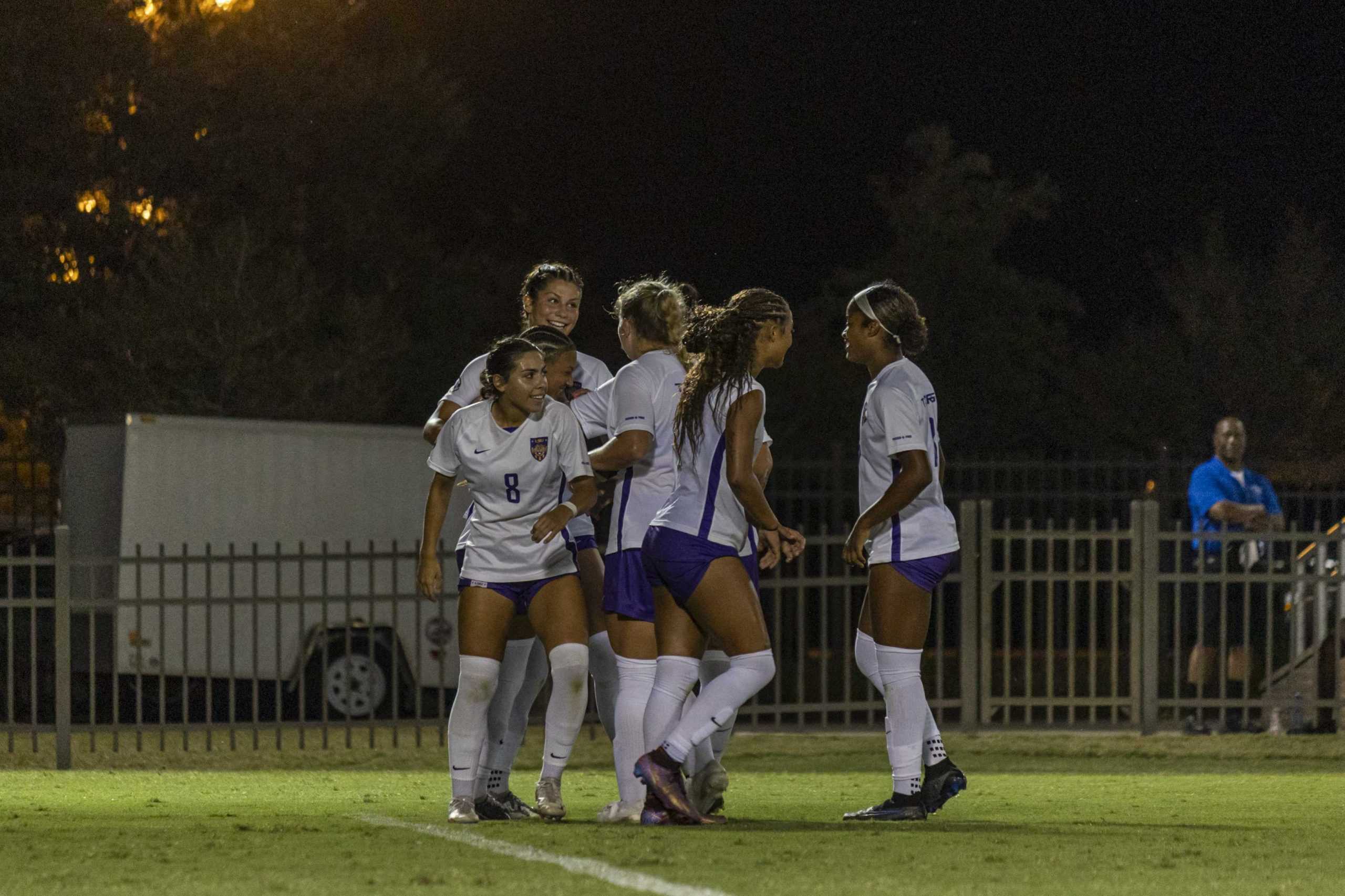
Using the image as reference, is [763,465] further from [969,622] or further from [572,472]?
[969,622]

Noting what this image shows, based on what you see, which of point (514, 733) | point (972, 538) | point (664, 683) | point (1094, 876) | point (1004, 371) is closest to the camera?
point (1094, 876)

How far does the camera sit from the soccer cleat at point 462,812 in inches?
262

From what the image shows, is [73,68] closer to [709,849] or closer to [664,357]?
[664,357]

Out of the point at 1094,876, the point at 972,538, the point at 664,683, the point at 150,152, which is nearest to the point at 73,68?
the point at 150,152

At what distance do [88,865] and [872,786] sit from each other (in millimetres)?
4186

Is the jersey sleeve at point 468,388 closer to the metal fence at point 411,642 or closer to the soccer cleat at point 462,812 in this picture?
the soccer cleat at point 462,812

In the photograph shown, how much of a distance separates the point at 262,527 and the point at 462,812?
830cm

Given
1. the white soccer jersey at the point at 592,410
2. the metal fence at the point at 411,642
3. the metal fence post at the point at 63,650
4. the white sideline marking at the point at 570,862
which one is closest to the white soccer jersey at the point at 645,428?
the white soccer jersey at the point at 592,410

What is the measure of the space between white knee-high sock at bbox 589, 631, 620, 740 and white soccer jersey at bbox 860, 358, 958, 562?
107 cm

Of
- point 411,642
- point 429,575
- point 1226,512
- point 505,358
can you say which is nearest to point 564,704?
point 429,575

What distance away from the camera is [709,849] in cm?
582

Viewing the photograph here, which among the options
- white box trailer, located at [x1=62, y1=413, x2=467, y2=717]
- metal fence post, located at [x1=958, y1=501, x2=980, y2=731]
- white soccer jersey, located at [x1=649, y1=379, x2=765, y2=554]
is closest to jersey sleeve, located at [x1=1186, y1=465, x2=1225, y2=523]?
metal fence post, located at [x1=958, y1=501, x2=980, y2=731]

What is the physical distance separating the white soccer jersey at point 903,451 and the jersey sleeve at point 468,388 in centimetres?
145

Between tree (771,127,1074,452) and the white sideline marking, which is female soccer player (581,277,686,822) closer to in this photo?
the white sideline marking
